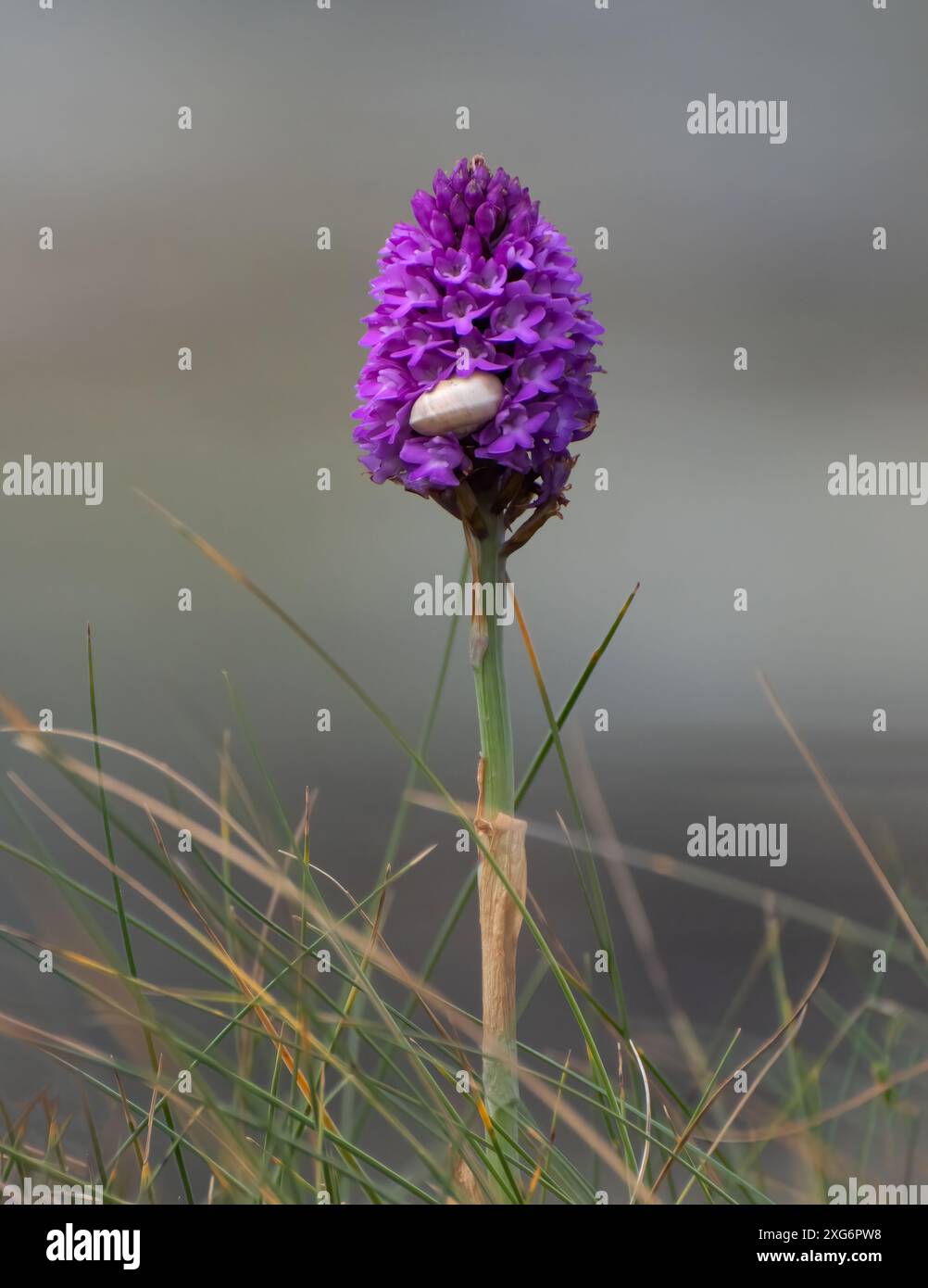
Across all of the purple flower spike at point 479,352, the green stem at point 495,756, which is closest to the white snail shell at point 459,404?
the purple flower spike at point 479,352

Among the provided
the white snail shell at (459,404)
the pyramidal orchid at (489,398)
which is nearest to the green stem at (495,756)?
the pyramidal orchid at (489,398)

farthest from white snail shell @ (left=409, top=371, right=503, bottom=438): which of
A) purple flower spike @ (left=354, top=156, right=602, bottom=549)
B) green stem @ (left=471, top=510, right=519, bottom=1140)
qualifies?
green stem @ (left=471, top=510, right=519, bottom=1140)

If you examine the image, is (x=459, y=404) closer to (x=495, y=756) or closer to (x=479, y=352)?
(x=479, y=352)

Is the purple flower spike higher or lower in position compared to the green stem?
higher

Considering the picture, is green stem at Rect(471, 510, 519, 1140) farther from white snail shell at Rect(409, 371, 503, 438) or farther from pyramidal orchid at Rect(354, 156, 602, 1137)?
white snail shell at Rect(409, 371, 503, 438)

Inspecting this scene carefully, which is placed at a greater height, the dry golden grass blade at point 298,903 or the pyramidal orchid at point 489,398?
the pyramidal orchid at point 489,398

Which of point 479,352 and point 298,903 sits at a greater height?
point 479,352

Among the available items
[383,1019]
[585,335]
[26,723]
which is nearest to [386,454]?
[585,335]

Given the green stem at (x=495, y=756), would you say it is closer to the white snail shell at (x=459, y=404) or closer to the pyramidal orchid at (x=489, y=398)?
the pyramidal orchid at (x=489, y=398)

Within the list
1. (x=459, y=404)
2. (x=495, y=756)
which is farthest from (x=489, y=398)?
(x=495, y=756)
